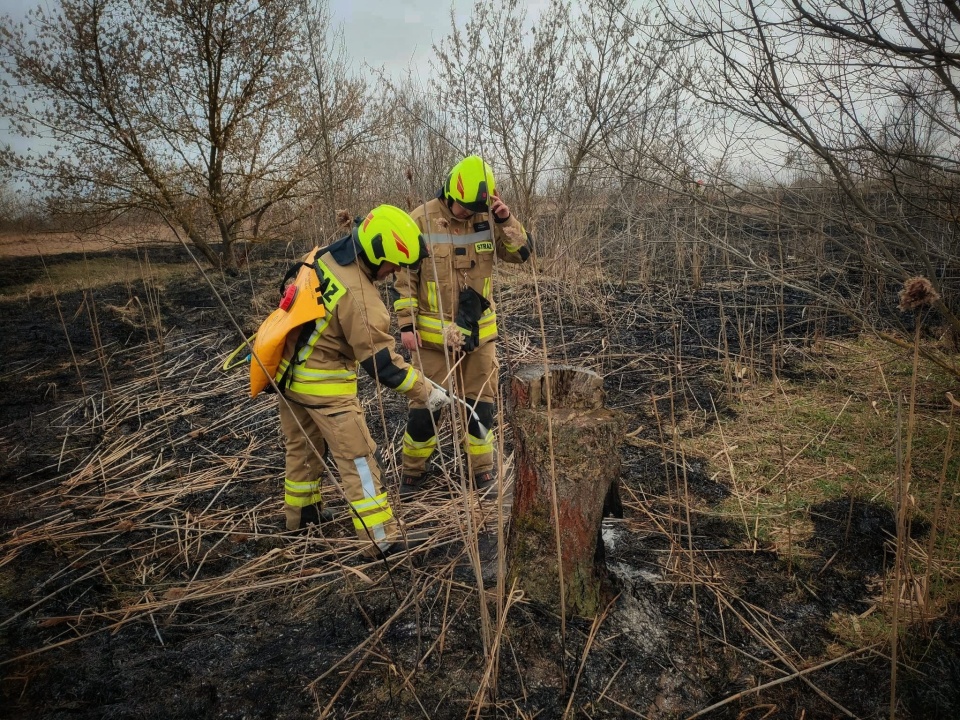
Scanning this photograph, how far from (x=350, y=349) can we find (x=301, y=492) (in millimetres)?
887

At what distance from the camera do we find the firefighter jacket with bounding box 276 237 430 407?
108 inches

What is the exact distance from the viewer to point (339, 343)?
2.87 metres

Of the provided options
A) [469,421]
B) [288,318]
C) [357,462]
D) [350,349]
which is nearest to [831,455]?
[469,421]

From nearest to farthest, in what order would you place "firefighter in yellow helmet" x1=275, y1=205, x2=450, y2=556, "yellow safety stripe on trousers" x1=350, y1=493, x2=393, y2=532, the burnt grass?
the burnt grass < "firefighter in yellow helmet" x1=275, y1=205, x2=450, y2=556 < "yellow safety stripe on trousers" x1=350, y1=493, x2=393, y2=532

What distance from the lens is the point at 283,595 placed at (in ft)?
8.89

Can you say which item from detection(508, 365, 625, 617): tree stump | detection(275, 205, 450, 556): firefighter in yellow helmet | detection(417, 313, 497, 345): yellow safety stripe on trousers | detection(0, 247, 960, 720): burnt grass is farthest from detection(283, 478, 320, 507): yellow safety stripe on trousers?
detection(508, 365, 625, 617): tree stump

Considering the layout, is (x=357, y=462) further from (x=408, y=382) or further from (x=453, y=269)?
(x=453, y=269)

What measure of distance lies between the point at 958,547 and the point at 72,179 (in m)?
10.7

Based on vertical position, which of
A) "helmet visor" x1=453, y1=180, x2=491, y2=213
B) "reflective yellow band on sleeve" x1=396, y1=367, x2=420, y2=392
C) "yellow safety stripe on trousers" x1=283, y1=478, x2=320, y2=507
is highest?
"helmet visor" x1=453, y1=180, x2=491, y2=213

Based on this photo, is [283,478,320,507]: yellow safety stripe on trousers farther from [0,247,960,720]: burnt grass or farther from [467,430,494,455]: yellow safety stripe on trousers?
[467,430,494,455]: yellow safety stripe on trousers

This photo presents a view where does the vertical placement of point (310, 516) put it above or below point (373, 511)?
below

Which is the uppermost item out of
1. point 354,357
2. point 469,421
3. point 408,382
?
point 354,357

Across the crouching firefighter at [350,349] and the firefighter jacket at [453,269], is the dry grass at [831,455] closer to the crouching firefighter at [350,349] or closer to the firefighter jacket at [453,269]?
the firefighter jacket at [453,269]

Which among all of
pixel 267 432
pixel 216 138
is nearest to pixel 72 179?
pixel 216 138
